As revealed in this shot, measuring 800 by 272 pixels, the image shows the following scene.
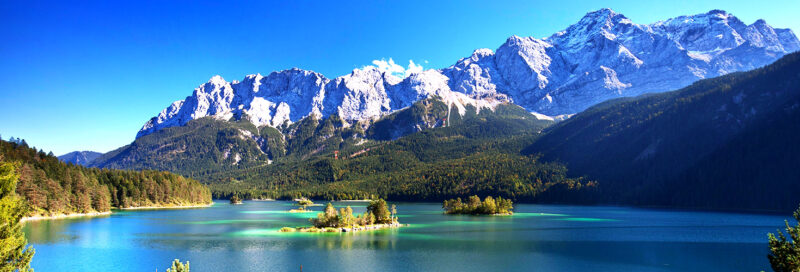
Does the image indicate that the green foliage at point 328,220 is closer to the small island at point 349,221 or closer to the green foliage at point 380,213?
the small island at point 349,221

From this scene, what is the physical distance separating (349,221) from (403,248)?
3163 centimetres

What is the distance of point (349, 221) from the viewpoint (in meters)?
103

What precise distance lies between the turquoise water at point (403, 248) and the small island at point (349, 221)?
5.84 m

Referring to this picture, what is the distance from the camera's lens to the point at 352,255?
2591 inches

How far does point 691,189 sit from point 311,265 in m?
188

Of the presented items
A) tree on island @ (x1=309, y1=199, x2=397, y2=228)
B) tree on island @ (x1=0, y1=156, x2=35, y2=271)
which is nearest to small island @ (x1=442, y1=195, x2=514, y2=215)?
tree on island @ (x1=309, y1=199, x2=397, y2=228)

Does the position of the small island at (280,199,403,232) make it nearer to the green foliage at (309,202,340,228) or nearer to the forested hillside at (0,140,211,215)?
the green foliage at (309,202,340,228)

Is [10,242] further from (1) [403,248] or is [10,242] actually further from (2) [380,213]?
(2) [380,213]

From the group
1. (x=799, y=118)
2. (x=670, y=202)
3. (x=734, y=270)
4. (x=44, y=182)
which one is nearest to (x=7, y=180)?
(x=734, y=270)

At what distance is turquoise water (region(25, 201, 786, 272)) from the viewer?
191 feet

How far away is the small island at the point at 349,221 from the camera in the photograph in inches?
3898

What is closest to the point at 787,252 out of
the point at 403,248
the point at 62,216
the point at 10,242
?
the point at 10,242

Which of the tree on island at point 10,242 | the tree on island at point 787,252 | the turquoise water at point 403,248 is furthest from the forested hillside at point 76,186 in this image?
the tree on island at point 787,252

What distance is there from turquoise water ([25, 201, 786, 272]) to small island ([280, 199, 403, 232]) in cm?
584
